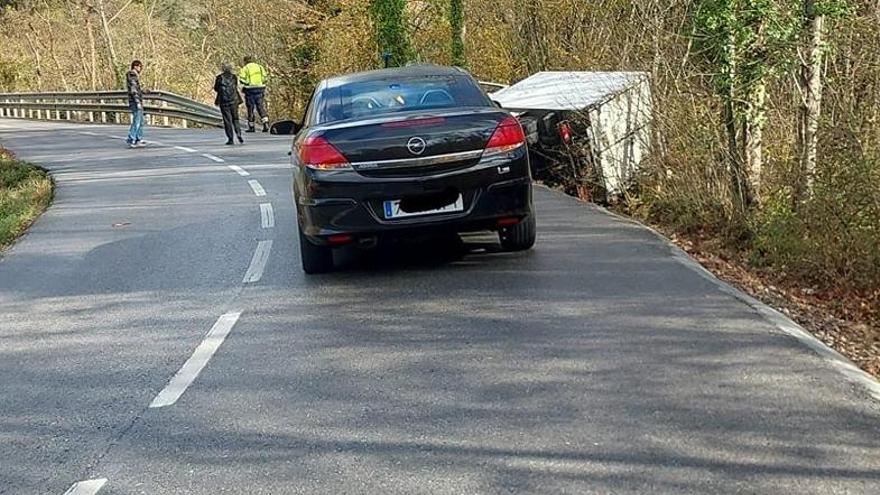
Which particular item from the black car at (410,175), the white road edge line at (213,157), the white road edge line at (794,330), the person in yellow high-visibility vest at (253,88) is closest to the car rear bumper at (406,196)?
the black car at (410,175)

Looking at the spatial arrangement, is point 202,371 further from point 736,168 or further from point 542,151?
point 542,151

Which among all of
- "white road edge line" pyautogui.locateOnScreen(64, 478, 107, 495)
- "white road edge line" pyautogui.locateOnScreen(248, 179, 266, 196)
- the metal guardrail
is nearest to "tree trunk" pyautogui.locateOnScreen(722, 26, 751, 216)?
"white road edge line" pyautogui.locateOnScreen(248, 179, 266, 196)

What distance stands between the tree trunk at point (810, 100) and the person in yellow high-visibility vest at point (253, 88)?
57.8 ft

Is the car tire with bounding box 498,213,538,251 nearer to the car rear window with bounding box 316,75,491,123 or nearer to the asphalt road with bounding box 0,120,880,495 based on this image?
the asphalt road with bounding box 0,120,880,495

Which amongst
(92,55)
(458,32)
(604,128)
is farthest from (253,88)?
(92,55)

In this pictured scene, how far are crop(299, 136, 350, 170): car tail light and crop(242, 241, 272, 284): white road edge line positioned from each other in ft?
4.61

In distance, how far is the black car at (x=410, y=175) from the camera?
7938mm

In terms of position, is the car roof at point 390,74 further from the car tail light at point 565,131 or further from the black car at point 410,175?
the car tail light at point 565,131

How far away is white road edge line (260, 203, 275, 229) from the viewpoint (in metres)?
11.8

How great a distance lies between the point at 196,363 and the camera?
6.54 metres

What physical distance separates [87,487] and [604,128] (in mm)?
9421

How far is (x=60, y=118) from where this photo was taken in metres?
43.3

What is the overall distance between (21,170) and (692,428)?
60.2 feet

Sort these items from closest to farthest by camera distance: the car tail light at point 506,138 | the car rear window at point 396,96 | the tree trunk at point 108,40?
the car tail light at point 506,138
the car rear window at point 396,96
the tree trunk at point 108,40
